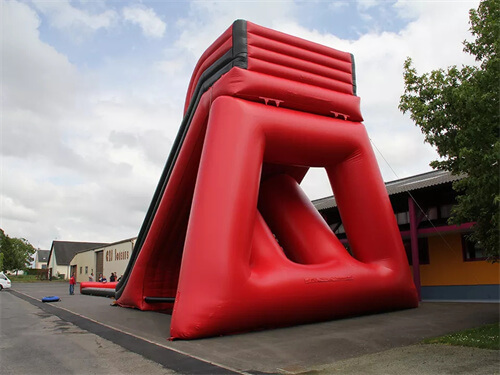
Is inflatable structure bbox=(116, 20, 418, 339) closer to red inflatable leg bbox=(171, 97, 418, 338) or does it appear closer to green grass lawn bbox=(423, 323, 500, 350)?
red inflatable leg bbox=(171, 97, 418, 338)

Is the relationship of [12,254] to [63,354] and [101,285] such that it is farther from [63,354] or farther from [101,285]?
[63,354]

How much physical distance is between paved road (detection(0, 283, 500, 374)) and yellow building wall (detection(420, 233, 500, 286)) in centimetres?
385

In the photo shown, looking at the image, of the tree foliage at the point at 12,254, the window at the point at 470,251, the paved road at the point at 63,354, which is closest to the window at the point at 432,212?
the window at the point at 470,251

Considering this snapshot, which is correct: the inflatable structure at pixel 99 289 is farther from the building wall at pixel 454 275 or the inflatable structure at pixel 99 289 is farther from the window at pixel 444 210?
the window at pixel 444 210

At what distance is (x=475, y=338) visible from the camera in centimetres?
714

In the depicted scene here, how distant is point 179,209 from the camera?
464 inches

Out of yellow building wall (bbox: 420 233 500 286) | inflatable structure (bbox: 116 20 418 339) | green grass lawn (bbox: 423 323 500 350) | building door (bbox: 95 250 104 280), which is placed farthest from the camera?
building door (bbox: 95 250 104 280)

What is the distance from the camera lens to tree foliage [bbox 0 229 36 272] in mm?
66975

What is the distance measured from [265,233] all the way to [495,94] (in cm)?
499

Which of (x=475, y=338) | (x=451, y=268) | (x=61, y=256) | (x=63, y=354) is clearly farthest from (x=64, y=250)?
(x=475, y=338)

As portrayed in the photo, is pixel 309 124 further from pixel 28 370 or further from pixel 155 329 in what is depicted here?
pixel 28 370

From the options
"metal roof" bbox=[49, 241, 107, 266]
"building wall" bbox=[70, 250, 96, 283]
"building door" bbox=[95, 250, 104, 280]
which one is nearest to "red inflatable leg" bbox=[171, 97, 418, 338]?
"building door" bbox=[95, 250, 104, 280]

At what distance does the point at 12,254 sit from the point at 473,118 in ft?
248

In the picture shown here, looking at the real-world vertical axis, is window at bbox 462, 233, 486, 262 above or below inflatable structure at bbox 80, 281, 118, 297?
above
